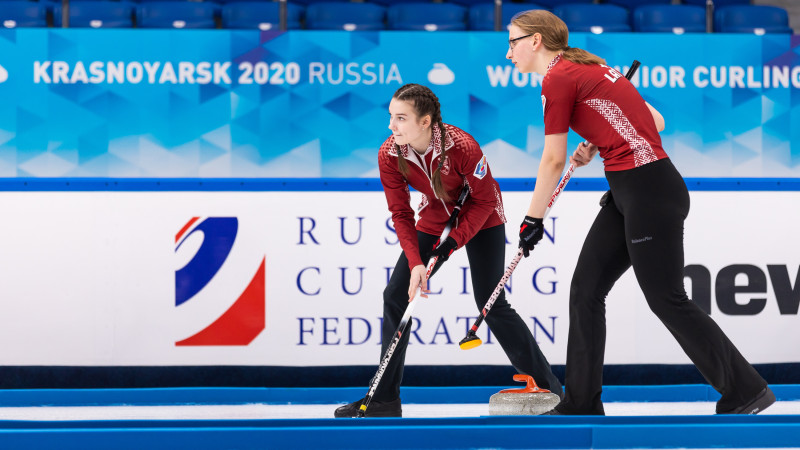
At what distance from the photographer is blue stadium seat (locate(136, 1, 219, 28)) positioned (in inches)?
213

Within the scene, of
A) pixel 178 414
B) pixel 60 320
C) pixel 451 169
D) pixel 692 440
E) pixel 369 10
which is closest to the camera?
pixel 692 440

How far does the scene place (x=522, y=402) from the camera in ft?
8.34

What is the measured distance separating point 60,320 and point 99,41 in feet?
7.39

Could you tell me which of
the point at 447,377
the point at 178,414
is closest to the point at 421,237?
the point at 447,377

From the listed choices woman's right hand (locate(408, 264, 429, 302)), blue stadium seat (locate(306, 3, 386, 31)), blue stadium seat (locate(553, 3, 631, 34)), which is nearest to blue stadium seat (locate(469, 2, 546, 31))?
blue stadium seat (locate(553, 3, 631, 34))

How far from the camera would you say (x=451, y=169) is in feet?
8.40

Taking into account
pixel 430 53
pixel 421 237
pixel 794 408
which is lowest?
pixel 794 408

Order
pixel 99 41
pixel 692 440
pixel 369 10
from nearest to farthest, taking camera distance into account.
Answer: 1. pixel 692 440
2. pixel 99 41
3. pixel 369 10

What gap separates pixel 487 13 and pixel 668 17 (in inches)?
50.7

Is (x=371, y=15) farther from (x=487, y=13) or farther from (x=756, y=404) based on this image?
(x=756, y=404)

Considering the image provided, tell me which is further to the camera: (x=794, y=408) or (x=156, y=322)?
(x=156, y=322)

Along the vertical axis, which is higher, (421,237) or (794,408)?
(421,237)

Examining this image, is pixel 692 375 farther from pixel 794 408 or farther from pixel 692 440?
pixel 692 440

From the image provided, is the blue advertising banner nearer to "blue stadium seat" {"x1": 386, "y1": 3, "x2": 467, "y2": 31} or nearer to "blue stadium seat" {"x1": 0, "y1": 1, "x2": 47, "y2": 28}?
"blue stadium seat" {"x1": 0, "y1": 1, "x2": 47, "y2": 28}
